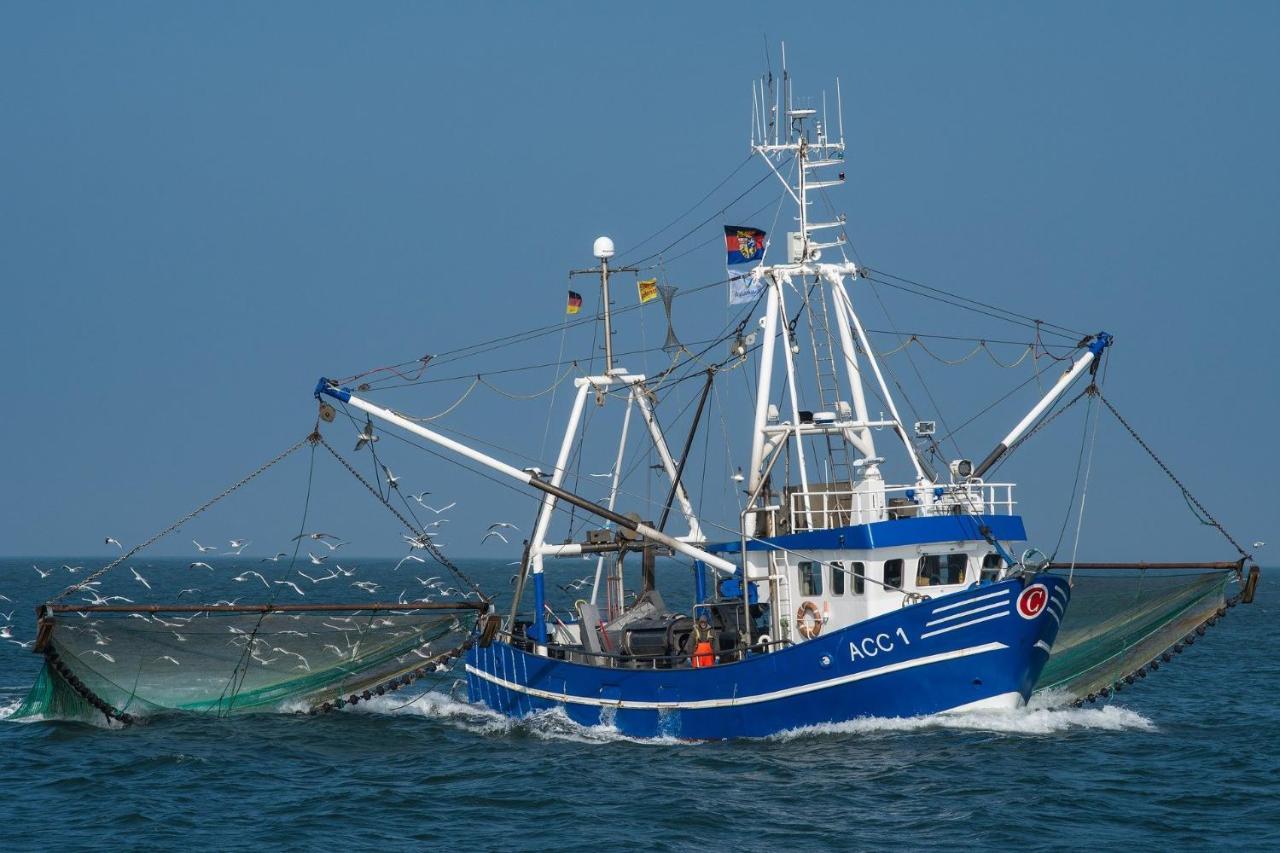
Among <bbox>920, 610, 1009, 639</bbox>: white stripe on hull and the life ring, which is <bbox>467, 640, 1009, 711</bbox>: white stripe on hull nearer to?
<bbox>920, 610, 1009, 639</bbox>: white stripe on hull

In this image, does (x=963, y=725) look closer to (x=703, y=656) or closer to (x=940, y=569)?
(x=940, y=569)

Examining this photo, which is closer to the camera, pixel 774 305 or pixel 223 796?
pixel 223 796

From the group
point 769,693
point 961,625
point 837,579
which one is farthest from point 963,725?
point 837,579


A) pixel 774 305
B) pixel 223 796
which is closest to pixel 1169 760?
pixel 774 305

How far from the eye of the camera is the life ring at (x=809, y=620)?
2789 cm

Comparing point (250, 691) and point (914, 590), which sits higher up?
point (914, 590)

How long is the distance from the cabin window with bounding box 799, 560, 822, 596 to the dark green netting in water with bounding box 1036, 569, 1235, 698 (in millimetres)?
4986

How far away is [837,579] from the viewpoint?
2780 centimetres

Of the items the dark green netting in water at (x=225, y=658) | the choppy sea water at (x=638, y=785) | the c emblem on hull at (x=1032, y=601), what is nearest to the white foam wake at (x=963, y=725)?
the choppy sea water at (x=638, y=785)

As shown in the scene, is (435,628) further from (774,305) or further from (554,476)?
(774,305)

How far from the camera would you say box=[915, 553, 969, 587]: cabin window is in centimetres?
2730

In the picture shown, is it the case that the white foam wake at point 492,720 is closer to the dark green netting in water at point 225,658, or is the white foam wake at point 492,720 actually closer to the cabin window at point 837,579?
the dark green netting in water at point 225,658

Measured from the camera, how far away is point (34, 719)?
31062mm

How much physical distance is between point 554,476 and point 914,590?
8227 mm
